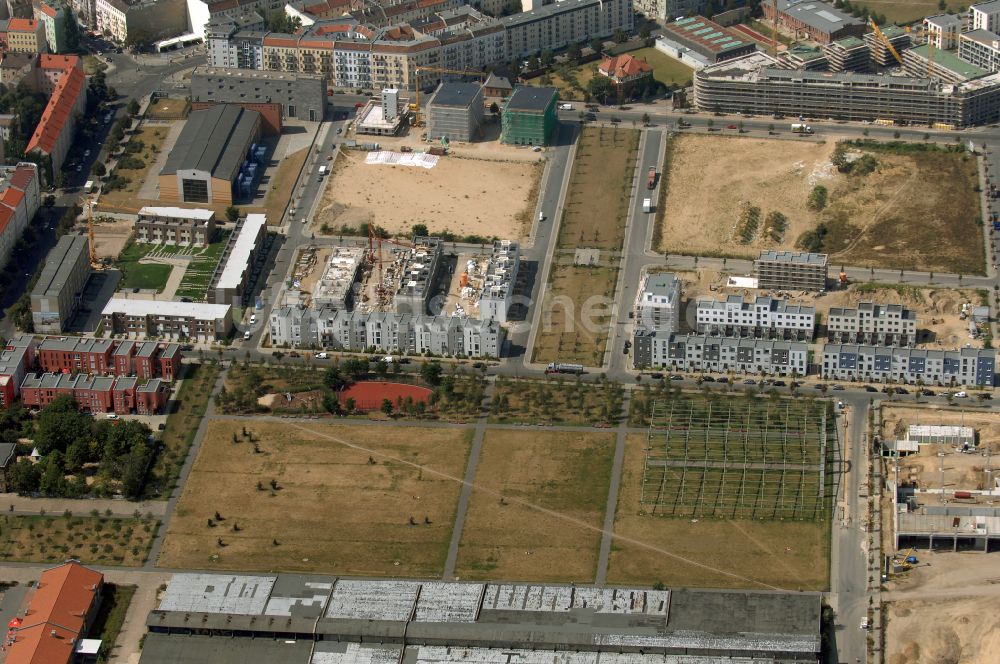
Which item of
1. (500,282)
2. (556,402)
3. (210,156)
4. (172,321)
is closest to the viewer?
(556,402)

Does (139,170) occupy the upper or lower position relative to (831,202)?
lower

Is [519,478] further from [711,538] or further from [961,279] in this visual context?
[961,279]

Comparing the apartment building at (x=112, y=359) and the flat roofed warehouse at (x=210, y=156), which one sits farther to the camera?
the flat roofed warehouse at (x=210, y=156)

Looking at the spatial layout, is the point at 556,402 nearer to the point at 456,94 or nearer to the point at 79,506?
the point at 79,506

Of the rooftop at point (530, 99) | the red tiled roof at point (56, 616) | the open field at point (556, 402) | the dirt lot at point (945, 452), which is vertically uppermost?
the red tiled roof at point (56, 616)

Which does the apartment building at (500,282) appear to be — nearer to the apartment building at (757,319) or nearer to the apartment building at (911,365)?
the apartment building at (757,319)

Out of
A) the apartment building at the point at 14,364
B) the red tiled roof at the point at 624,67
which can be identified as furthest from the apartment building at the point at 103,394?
the red tiled roof at the point at 624,67

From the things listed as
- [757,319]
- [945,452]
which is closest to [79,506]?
[757,319]
